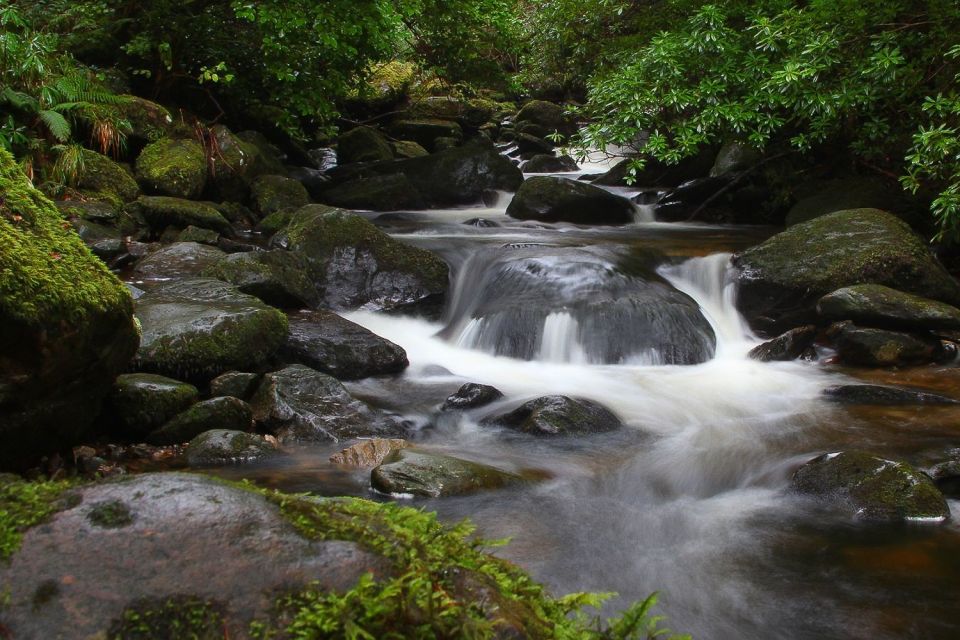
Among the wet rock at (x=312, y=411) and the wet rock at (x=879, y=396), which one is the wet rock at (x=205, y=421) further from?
the wet rock at (x=879, y=396)

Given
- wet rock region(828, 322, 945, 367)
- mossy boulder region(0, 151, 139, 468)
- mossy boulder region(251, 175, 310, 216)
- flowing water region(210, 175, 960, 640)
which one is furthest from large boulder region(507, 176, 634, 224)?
mossy boulder region(0, 151, 139, 468)

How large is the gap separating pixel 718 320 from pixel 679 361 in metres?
1.55

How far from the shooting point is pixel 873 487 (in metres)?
4.71

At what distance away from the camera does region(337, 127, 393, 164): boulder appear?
17.8m

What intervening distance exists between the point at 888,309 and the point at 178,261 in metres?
7.98

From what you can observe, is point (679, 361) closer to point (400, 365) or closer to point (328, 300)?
point (400, 365)

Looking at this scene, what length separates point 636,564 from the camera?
4.11m

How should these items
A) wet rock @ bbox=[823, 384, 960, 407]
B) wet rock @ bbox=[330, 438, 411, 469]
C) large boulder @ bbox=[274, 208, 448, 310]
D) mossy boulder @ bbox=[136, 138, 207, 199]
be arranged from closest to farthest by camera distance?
wet rock @ bbox=[330, 438, 411, 469] < wet rock @ bbox=[823, 384, 960, 407] < large boulder @ bbox=[274, 208, 448, 310] < mossy boulder @ bbox=[136, 138, 207, 199]

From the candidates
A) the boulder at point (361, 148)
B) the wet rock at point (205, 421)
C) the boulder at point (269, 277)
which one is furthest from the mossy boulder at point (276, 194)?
the wet rock at point (205, 421)

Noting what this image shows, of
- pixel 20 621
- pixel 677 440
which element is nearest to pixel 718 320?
pixel 677 440

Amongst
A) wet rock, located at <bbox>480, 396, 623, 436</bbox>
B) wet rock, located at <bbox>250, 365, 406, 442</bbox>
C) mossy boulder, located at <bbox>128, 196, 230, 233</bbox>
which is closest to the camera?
wet rock, located at <bbox>250, 365, 406, 442</bbox>

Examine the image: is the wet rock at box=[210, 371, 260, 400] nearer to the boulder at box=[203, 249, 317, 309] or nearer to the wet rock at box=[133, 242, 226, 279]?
the boulder at box=[203, 249, 317, 309]

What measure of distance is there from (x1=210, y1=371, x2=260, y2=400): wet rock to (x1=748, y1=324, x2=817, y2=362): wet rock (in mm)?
5576

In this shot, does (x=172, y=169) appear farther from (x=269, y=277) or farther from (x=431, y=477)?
(x=431, y=477)
